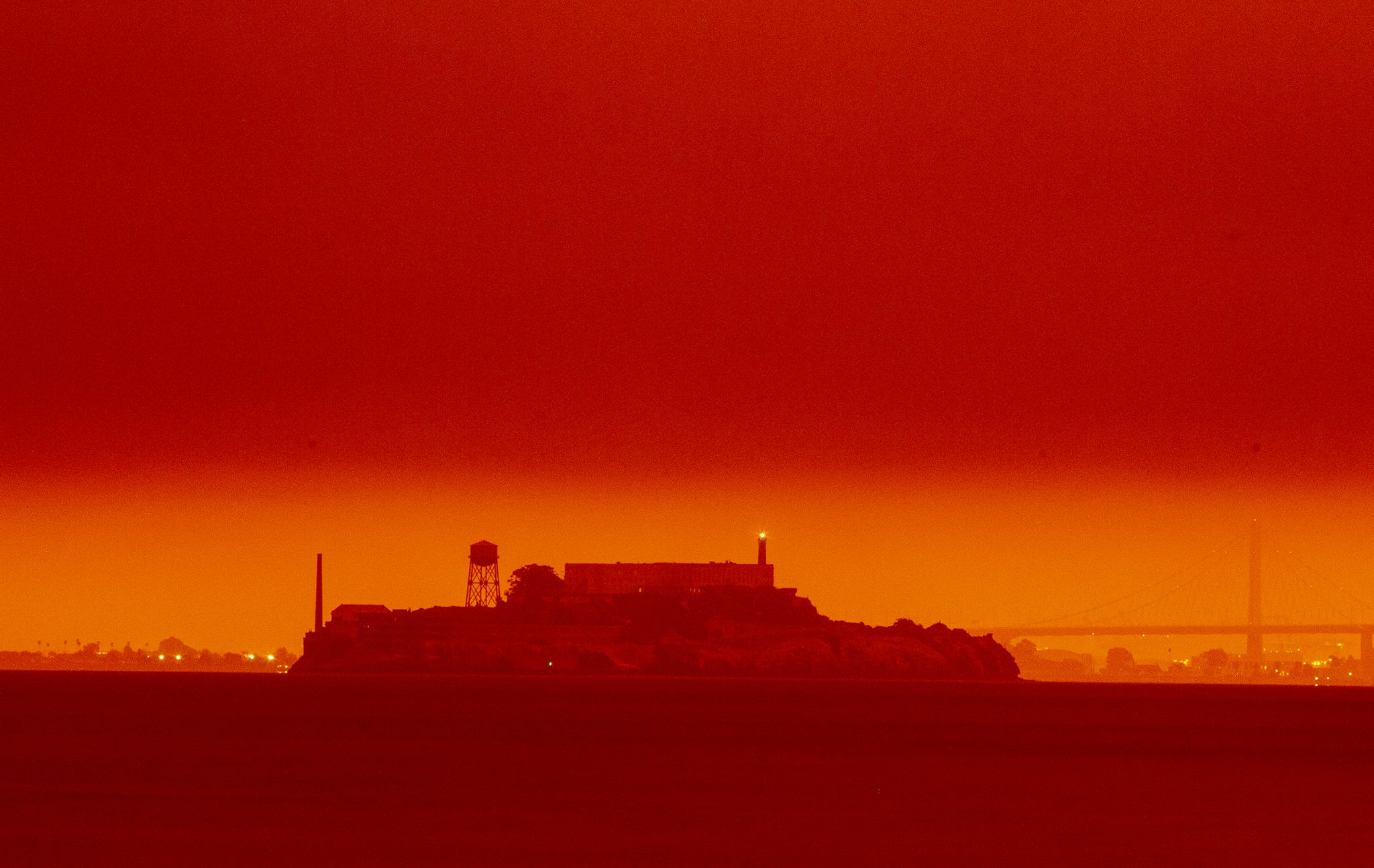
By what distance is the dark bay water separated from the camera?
69.8 feet

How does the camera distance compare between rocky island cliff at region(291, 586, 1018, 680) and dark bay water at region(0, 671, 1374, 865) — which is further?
rocky island cliff at region(291, 586, 1018, 680)

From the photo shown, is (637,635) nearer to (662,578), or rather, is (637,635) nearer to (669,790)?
(662,578)

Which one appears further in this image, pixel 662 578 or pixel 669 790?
pixel 662 578

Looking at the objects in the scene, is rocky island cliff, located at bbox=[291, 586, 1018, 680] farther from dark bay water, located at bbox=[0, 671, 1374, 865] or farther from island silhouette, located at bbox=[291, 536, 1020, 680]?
dark bay water, located at bbox=[0, 671, 1374, 865]

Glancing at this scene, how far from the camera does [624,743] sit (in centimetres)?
4281

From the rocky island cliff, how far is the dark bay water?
79320 mm

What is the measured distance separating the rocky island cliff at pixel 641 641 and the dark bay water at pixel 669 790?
79320mm

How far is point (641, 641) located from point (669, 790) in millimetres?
112929

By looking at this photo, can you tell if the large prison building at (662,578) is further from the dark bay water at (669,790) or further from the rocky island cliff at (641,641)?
the dark bay water at (669,790)

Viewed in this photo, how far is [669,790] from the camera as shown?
29.3m

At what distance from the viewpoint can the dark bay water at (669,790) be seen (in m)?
21.3

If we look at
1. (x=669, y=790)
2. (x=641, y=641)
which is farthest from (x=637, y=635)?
(x=669, y=790)

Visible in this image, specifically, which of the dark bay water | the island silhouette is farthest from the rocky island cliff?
the dark bay water

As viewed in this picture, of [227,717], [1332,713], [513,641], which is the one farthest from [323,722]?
[513,641]
